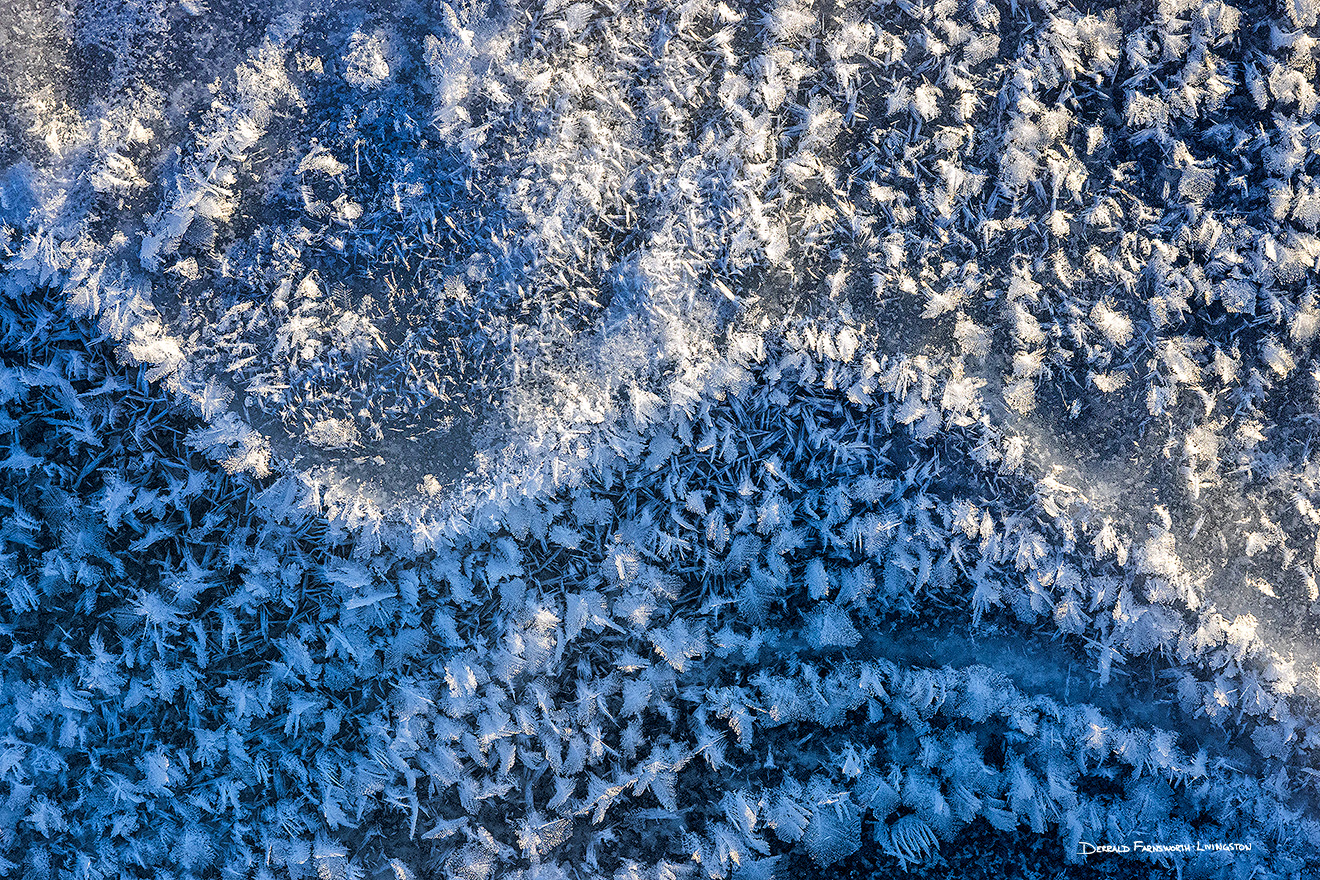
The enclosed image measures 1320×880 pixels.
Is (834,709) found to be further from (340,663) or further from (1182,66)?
(1182,66)

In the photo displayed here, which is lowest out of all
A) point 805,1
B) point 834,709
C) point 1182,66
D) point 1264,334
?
point 834,709

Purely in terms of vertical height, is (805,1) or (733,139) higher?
(805,1)

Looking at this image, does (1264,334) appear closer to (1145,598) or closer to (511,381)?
(1145,598)

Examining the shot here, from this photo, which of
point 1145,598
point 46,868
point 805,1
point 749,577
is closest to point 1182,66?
point 805,1

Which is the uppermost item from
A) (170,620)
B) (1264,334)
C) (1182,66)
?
(1182,66)

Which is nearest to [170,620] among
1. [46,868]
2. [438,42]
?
[46,868]

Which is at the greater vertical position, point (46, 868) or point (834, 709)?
point (834, 709)
